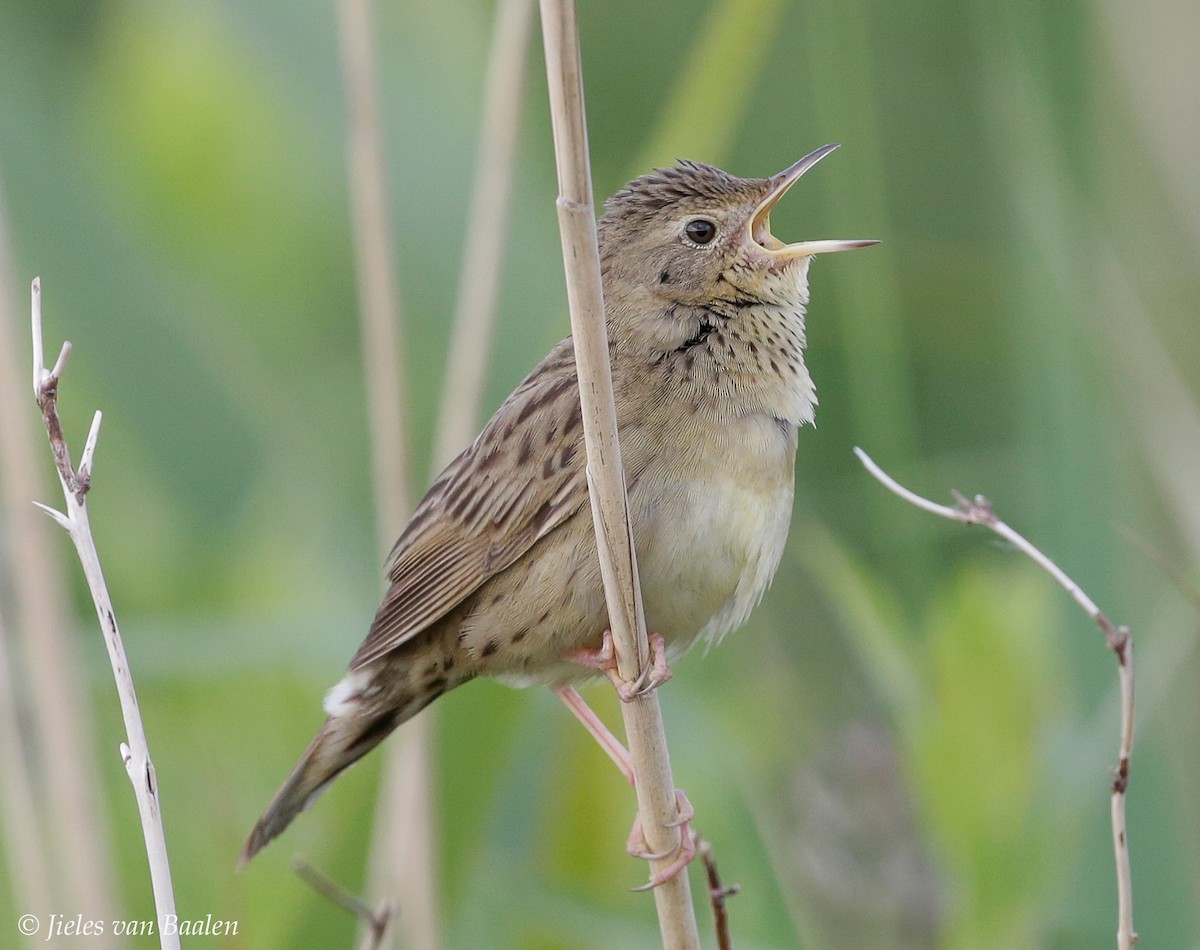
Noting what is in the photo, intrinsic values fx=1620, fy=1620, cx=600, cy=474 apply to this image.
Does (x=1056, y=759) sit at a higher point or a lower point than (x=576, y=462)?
lower

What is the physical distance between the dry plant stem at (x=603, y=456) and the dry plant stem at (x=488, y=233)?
0.82 metres

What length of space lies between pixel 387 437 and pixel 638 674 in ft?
2.95

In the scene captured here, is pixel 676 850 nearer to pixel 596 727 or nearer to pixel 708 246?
pixel 596 727

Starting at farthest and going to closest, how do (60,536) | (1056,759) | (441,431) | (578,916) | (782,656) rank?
(782,656) → (60,536) → (441,431) → (578,916) → (1056,759)

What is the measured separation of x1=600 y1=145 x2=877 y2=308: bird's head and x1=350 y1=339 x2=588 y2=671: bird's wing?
212 mm

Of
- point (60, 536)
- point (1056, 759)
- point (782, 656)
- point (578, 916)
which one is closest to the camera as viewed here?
point (1056, 759)

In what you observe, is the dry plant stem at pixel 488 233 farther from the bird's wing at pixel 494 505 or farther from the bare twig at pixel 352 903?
the bare twig at pixel 352 903

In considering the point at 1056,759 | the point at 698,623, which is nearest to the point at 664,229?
the point at 698,623

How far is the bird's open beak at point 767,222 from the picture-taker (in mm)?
2482

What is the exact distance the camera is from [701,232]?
2.68 meters

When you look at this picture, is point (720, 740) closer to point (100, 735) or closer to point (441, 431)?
point (441, 431)

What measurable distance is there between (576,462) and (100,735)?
4.60ft

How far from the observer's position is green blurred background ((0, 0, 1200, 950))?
260 cm

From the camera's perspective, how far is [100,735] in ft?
Result: 11.1
